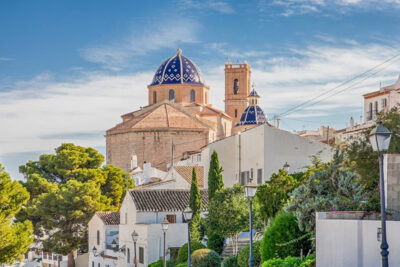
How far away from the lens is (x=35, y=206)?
1796 inches

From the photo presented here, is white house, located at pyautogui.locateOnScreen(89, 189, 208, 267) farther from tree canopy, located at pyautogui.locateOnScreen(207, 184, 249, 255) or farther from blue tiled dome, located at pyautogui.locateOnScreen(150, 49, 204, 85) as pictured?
blue tiled dome, located at pyautogui.locateOnScreen(150, 49, 204, 85)

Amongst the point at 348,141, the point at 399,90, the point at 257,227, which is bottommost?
the point at 257,227

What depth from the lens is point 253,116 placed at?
8038 centimetres

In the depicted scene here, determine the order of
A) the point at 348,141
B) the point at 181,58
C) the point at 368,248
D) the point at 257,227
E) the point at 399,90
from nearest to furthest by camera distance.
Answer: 1. the point at 368,248
2. the point at 348,141
3. the point at 257,227
4. the point at 399,90
5. the point at 181,58

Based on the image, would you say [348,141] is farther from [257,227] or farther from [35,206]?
[35,206]

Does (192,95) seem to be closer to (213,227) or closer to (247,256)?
(213,227)

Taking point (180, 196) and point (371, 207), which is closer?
point (371, 207)

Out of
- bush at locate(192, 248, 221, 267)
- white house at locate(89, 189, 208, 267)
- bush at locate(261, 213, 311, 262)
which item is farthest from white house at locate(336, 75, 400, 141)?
bush at locate(261, 213, 311, 262)

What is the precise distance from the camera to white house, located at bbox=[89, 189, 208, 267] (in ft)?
112

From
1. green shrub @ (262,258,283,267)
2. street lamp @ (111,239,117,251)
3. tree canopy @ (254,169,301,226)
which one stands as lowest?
street lamp @ (111,239,117,251)

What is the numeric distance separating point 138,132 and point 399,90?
41476mm

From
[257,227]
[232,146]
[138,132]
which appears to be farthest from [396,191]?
[138,132]

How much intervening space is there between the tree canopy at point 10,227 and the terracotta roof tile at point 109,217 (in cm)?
973

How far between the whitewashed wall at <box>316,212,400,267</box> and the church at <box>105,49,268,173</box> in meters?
52.2
